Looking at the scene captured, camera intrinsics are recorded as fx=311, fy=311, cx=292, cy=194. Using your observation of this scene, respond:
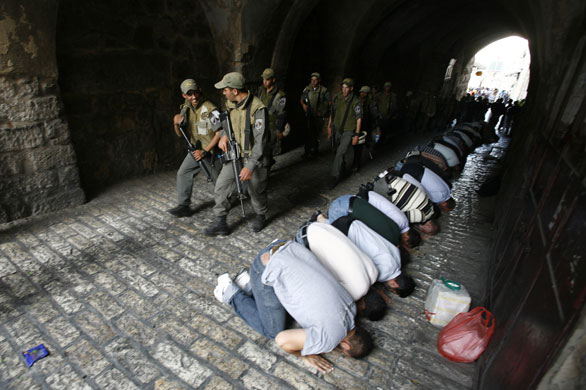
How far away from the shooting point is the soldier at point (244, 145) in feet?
12.3

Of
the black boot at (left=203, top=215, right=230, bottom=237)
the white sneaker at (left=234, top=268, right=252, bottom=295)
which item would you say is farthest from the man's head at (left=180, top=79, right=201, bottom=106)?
the white sneaker at (left=234, top=268, right=252, bottom=295)

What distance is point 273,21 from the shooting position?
6.30m

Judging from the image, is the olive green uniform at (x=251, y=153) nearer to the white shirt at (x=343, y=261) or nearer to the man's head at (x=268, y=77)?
the white shirt at (x=343, y=261)

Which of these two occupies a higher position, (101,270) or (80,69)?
(80,69)

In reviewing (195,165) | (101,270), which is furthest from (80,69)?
(101,270)

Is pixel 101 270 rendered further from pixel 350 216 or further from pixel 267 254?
pixel 350 216

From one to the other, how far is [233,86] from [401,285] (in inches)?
112

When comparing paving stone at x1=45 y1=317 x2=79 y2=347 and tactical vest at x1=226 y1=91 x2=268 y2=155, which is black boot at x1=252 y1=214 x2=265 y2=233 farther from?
paving stone at x1=45 y1=317 x2=79 y2=347

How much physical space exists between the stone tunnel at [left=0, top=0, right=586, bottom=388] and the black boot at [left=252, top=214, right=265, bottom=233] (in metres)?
2.73

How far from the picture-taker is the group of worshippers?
7.41 feet

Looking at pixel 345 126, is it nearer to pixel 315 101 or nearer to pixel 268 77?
pixel 315 101

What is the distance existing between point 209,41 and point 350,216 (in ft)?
16.4

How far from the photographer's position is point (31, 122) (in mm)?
4078

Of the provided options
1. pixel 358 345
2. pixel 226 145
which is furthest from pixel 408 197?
pixel 226 145
